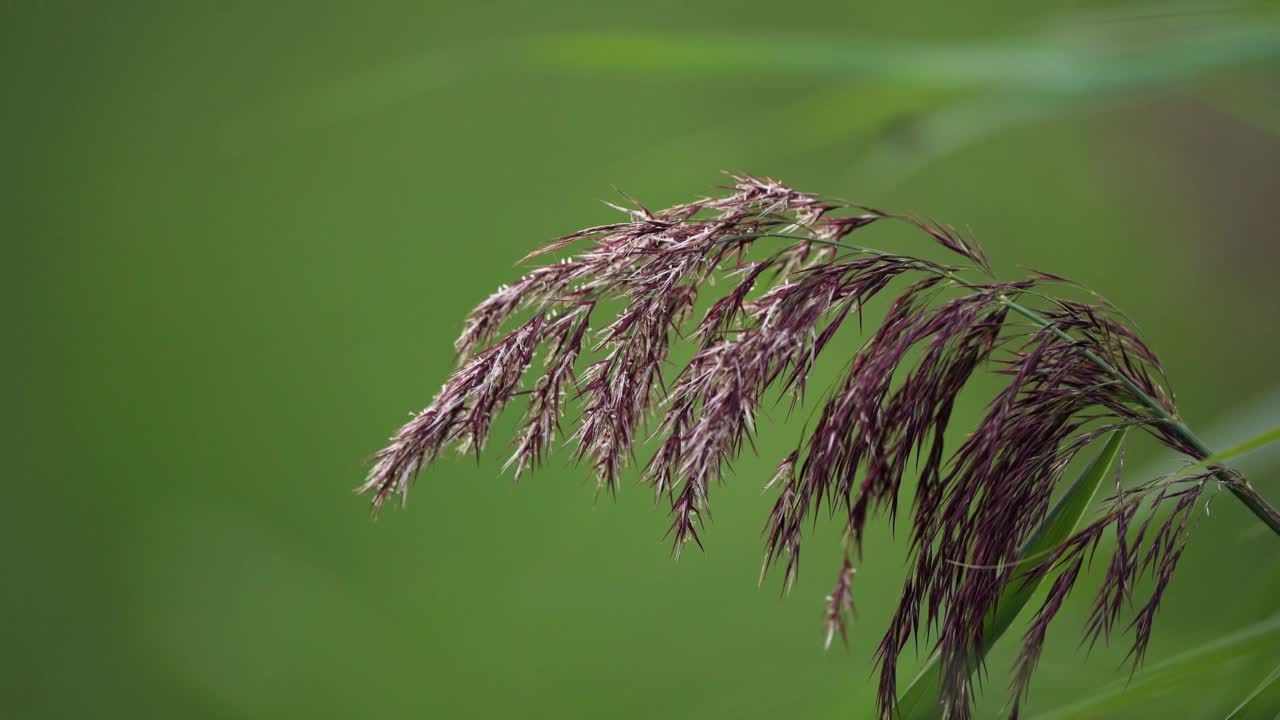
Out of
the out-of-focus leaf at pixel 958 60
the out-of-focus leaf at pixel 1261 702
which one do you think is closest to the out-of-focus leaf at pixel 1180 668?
the out-of-focus leaf at pixel 1261 702

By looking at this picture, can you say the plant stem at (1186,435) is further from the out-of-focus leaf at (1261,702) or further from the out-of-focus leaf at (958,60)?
the out-of-focus leaf at (958,60)

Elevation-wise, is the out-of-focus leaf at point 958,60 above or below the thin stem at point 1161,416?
above

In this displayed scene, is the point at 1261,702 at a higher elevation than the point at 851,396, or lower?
lower

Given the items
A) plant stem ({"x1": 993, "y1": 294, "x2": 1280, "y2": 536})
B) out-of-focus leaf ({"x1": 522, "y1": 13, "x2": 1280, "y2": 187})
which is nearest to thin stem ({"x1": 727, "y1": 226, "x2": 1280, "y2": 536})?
plant stem ({"x1": 993, "y1": 294, "x2": 1280, "y2": 536})

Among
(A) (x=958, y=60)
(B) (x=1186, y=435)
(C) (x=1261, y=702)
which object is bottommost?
(C) (x=1261, y=702)

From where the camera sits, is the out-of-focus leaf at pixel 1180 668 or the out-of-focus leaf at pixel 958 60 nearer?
the out-of-focus leaf at pixel 1180 668

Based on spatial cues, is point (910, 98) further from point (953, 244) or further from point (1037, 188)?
point (1037, 188)

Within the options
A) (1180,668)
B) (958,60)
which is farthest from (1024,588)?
(958,60)

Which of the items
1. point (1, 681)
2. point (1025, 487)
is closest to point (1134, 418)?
point (1025, 487)

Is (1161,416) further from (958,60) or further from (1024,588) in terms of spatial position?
(958,60)
